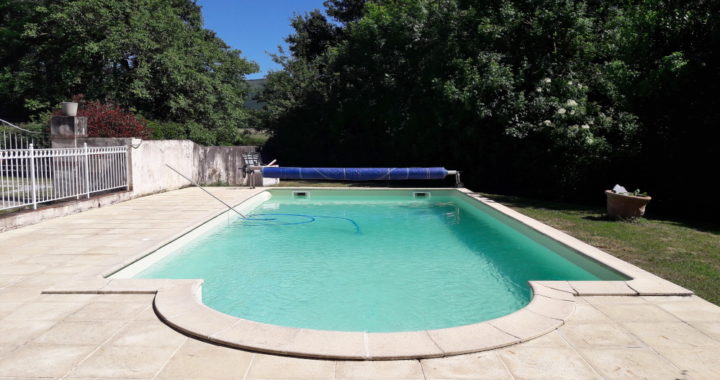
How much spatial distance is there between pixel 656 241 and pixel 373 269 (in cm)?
406

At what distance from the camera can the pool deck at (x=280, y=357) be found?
9.80 ft

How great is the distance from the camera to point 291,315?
4836 mm

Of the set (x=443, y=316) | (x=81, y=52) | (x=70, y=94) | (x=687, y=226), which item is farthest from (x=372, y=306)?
(x=70, y=94)

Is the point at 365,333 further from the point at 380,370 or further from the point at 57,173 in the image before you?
the point at 57,173

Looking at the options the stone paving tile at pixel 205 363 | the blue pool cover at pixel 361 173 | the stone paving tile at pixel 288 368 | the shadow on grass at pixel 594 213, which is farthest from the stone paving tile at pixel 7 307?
the blue pool cover at pixel 361 173

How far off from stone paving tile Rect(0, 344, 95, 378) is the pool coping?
68 cm

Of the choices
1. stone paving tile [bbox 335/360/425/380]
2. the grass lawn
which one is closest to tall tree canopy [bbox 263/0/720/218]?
the grass lawn

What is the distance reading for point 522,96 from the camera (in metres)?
13.0

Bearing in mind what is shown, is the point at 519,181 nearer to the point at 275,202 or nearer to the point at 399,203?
the point at 399,203

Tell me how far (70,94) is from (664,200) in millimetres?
20139

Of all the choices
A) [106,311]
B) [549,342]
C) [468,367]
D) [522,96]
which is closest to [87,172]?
[106,311]

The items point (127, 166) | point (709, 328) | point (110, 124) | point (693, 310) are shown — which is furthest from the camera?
point (110, 124)

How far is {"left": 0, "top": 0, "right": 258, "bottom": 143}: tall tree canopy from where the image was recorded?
58.2 feet

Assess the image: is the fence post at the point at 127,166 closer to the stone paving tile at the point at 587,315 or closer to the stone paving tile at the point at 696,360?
the stone paving tile at the point at 587,315
